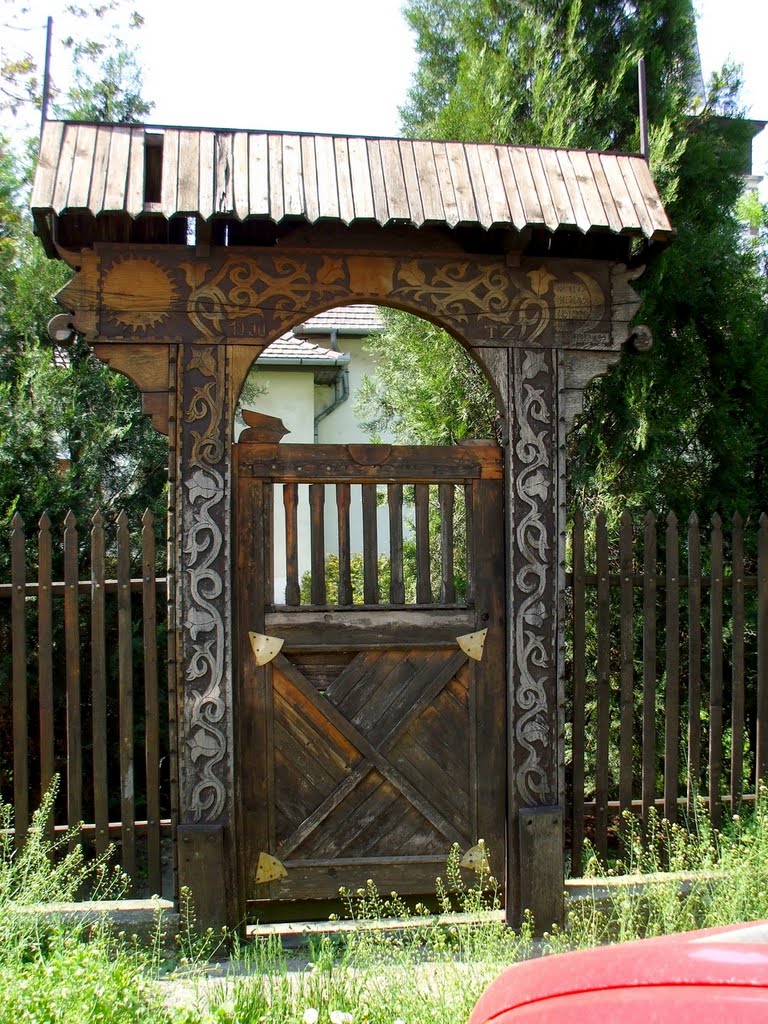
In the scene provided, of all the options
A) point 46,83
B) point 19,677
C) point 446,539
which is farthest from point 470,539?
point 46,83

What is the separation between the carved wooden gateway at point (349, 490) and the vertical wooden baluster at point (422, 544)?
0.02m

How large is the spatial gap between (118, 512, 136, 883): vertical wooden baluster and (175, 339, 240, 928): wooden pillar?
1.12 feet

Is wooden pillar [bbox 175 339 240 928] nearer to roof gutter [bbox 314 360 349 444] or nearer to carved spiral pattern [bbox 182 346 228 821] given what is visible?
carved spiral pattern [bbox 182 346 228 821]

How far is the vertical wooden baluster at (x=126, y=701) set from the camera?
4555 mm

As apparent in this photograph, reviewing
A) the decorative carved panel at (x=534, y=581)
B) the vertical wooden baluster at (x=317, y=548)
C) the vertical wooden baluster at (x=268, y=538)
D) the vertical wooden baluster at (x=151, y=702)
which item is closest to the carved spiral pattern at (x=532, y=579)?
the decorative carved panel at (x=534, y=581)

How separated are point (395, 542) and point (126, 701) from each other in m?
1.48

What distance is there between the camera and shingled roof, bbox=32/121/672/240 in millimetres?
4191

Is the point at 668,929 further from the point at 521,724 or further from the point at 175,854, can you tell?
the point at 175,854

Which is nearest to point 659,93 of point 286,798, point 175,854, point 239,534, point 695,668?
point 695,668

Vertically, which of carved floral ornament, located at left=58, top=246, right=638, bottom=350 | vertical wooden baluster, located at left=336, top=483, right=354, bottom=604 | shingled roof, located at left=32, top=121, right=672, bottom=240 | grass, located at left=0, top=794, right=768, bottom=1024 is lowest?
grass, located at left=0, top=794, right=768, bottom=1024

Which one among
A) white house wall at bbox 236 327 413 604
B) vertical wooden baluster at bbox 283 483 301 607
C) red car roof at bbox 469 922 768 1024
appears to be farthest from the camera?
white house wall at bbox 236 327 413 604

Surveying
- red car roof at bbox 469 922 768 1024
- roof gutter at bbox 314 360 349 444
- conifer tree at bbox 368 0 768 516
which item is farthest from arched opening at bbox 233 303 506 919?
roof gutter at bbox 314 360 349 444

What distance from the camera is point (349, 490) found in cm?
453

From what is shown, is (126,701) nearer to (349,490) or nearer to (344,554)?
(344,554)
